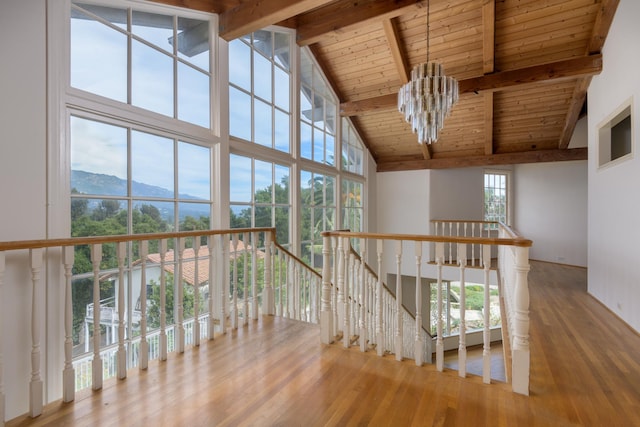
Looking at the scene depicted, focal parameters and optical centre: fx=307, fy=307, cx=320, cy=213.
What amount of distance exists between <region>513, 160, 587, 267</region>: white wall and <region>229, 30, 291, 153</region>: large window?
20.7ft

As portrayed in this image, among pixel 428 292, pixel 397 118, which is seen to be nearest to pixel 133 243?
pixel 397 118

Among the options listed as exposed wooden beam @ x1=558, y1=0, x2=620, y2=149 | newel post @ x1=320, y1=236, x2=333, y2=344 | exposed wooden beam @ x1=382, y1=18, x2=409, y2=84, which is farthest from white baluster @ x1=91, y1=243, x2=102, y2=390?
exposed wooden beam @ x1=558, y1=0, x2=620, y2=149

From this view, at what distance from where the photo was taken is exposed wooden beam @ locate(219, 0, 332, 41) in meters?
2.88

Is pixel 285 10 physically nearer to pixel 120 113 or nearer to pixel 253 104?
pixel 253 104

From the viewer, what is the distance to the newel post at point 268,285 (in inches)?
126

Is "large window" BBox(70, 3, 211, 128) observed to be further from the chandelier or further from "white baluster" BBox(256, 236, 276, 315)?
the chandelier

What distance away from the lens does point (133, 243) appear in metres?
2.52

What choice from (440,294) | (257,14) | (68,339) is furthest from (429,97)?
(68,339)

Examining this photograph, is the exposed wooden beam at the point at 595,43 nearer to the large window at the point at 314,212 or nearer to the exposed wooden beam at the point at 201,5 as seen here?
the large window at the point at 314,212

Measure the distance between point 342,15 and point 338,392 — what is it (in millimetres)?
4499

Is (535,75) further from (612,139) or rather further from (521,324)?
(521,324)

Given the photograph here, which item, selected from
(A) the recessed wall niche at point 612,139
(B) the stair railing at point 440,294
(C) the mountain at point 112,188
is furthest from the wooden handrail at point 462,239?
(A) the recessed wall niche at point 612,139

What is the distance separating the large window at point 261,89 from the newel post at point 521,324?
312 cm

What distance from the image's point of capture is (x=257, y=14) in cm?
306
